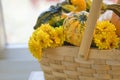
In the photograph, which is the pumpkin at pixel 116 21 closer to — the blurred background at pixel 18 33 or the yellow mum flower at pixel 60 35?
the yellow mum flower at pixel 60 35

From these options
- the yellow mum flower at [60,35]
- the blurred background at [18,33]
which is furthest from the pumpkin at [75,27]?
the blurred background at [18,33]

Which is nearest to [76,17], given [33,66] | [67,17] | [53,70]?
[67,17]

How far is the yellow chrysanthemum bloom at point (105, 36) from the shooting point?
495 millimetres

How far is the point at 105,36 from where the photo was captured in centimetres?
49

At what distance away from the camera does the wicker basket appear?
476 millimetres

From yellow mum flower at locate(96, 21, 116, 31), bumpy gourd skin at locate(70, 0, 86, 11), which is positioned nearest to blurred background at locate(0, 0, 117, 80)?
bumpy gourd skin at locate(70, 0, 86, 11)

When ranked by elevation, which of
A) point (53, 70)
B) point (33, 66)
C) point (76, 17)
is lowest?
point (33, 66)

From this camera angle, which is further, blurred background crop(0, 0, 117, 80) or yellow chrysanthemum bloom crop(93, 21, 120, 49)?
blurred background crop(0, 0, 117, 80)

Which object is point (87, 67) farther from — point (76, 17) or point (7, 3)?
point (7, 3)

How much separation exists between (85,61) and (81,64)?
1 cm

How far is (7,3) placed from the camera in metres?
1.25

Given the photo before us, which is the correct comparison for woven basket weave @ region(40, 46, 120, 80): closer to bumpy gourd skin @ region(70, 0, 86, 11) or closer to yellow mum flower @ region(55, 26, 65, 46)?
yellow mum flower @ region(55, 26, 65, 46)

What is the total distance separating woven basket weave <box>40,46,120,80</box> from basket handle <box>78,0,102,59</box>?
0.06 ft

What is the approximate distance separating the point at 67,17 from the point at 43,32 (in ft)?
0.22
